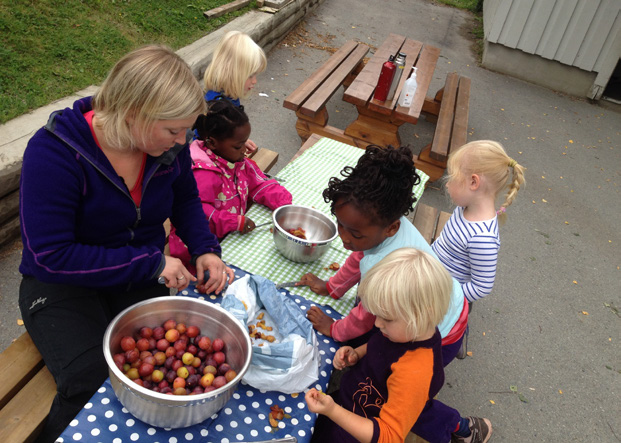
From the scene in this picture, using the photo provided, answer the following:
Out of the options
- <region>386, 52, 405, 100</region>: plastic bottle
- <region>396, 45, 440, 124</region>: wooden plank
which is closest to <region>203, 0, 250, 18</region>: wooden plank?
<region>396, 45, 440, 124</region>: wooden plank

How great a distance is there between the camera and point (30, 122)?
3393 millimetres

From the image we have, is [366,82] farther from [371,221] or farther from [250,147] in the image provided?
[371,221]

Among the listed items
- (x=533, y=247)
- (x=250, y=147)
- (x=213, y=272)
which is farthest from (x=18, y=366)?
(x=533, y=247)

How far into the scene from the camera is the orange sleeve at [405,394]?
1569mm

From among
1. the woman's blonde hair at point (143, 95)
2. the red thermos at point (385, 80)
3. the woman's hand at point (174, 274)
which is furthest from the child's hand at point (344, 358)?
the red thermos at point (385, 80)

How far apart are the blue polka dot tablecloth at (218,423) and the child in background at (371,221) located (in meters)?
0.27

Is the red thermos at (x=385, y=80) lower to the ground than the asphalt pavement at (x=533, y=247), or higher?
higher

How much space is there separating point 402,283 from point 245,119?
141 centimetres

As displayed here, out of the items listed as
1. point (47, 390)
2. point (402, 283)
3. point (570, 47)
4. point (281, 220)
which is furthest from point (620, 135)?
point (47, 390)

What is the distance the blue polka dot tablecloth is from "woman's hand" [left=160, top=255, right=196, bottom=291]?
46cm

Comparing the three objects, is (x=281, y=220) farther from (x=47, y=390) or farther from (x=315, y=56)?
(x=315, y=56)

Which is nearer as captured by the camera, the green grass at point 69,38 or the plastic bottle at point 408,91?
the green grass at point 69,38

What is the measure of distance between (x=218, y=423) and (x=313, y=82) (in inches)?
160

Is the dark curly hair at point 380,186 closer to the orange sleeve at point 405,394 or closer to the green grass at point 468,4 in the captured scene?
the orange sleeve at point 405,394
